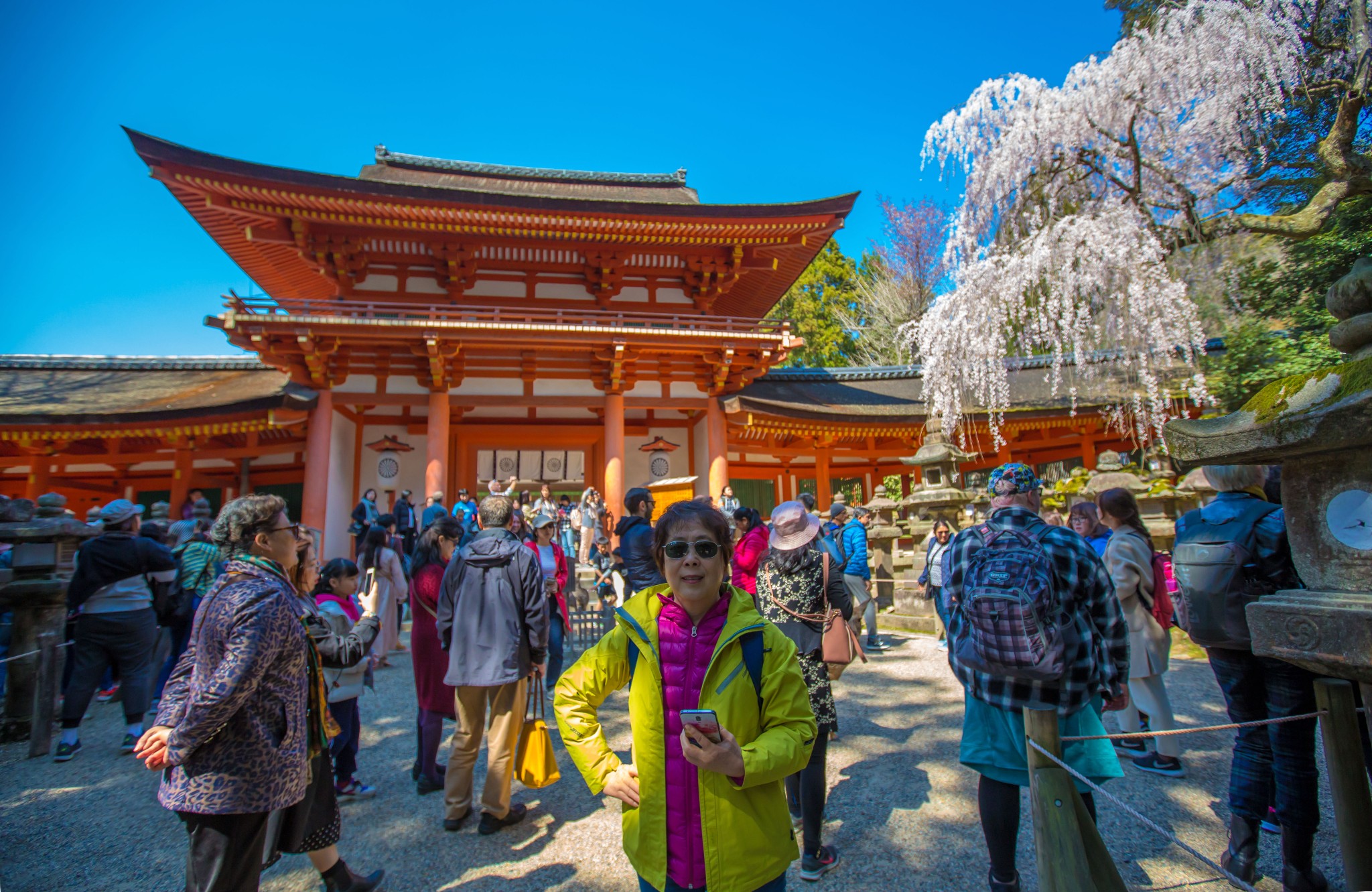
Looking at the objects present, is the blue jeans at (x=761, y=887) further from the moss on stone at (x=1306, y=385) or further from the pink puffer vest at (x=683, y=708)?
the moss on stone at (x=1306, y=385)

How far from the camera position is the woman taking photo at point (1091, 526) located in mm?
4438

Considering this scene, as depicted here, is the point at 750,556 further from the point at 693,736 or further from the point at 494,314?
the point at 494,314

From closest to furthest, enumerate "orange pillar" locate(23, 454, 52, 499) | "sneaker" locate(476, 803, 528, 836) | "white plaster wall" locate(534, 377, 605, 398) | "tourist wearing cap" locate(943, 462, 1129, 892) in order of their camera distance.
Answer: "tourist wearing cap" locate(943, 462, 1129, 892)
"sneaker" locate(476, 803, 528, 836)
"orange pillar" locate(23, 454, 52, 499)
"white plaster wall" locate(534, 377, 605, 398)

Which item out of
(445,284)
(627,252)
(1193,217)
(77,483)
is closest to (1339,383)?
(1193,217)

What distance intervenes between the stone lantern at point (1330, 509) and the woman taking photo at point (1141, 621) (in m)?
1.80

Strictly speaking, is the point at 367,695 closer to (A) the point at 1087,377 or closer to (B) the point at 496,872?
(B) the point at 496,872

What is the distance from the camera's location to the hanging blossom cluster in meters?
7.76

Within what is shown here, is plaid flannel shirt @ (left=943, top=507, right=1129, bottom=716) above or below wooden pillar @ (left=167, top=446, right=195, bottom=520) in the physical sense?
below

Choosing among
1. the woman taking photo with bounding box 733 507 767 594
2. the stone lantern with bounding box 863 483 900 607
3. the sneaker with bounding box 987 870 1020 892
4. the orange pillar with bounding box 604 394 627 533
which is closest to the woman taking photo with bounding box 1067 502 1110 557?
the woman taking photo with bounding box 733 507 767 594

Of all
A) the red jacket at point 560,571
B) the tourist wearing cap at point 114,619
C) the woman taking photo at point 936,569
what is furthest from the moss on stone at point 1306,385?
the tourist wearing cap at point 114,619

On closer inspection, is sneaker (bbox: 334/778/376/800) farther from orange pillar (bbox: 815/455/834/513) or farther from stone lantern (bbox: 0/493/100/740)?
orange pillar (bbox: 815/455/834/513)

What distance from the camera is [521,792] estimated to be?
3844 millimetres

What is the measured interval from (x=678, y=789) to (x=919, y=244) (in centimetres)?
2780

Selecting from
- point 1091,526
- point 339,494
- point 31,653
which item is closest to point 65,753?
point 31,653
